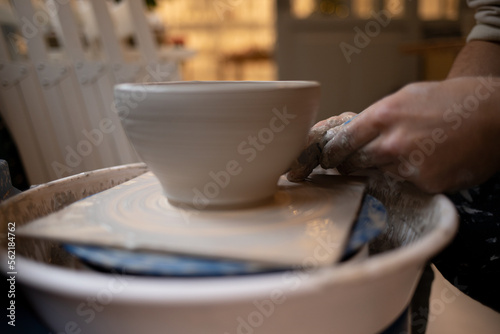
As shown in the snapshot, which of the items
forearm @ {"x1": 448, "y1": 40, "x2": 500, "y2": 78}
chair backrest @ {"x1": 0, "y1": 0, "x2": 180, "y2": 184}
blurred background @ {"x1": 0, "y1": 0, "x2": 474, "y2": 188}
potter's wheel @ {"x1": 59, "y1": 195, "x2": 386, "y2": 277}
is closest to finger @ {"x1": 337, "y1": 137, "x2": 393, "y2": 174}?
potter's wheel @ {"x1": 59, "y1": 195, "x2": 386, "y2": 277}

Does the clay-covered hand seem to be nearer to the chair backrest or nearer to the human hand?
the human hand

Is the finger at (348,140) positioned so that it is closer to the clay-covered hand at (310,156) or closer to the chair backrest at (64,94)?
the clay-covered hand at (310,156)

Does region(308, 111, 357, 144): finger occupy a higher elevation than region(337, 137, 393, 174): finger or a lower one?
higher

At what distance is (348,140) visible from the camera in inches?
20.9

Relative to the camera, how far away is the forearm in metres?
0.86

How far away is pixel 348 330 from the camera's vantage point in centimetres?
36

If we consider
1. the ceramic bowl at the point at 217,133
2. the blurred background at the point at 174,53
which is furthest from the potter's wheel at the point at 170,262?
the blurred background at the point at 174,53

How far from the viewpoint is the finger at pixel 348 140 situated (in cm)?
50

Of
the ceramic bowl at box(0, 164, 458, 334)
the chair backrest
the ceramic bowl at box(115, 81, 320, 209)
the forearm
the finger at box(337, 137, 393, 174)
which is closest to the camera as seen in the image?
the ceramic bowl at box(0, 164, 458, 334)

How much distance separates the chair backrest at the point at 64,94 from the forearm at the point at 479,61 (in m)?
1.32

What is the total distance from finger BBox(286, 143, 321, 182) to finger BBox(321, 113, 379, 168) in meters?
0.01

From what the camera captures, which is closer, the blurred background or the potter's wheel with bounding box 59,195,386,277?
the potter's wheel with bounding box 59,195,386,277

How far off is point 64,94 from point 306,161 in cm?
136

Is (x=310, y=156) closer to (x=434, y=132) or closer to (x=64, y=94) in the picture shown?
(x=434, y=132)
